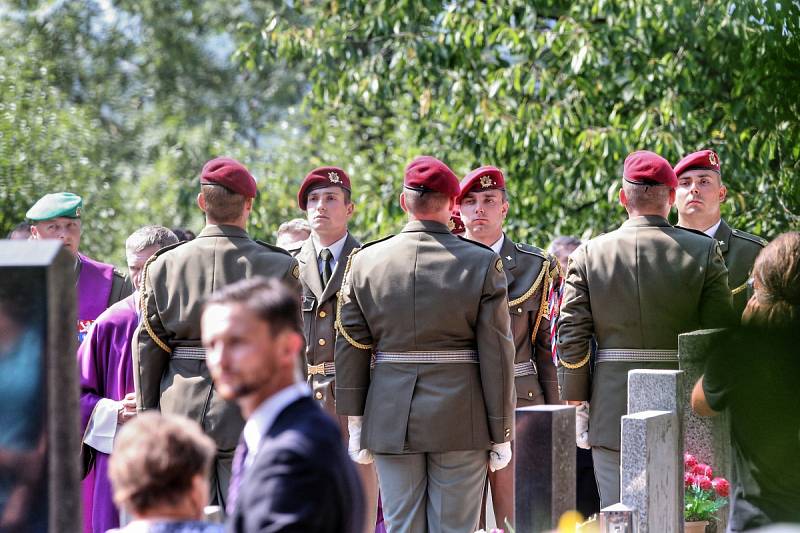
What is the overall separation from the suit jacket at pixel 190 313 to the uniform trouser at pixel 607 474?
5.23 ft

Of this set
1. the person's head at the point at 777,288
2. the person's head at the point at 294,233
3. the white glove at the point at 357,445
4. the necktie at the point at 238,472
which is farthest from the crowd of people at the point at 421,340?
the person's head at the point at 294,233

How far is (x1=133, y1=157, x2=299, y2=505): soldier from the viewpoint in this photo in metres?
→ 4.75

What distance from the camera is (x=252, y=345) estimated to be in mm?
2258

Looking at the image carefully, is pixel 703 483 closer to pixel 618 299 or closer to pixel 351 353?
pixel 618 299

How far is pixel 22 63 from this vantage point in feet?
53.7

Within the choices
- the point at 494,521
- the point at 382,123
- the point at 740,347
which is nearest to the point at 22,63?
the point at 382,123

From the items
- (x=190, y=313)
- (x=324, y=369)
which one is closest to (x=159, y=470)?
(x=190, y=313)

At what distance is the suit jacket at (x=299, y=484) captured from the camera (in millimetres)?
2076

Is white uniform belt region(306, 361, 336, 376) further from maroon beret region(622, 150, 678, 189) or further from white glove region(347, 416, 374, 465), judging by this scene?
maroon beret region(622, 150, 678, 189)

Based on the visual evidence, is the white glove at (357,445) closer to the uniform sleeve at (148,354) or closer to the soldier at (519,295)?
the uniform sleeve at (148,354)

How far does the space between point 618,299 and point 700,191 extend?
1.25 meters

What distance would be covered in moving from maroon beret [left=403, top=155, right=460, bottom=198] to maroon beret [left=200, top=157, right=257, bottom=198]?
0.66 m

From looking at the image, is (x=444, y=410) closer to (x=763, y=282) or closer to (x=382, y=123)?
(x=763, y=282)

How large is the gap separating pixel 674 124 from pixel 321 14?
12.3 ft
